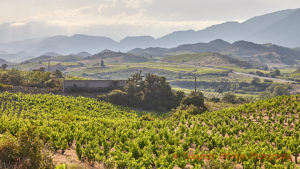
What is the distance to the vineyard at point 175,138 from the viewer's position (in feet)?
48.3

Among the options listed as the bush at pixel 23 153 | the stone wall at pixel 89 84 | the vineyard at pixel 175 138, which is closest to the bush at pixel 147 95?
the stone wall at pixel 89 84

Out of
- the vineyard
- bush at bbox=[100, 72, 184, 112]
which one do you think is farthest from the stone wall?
the vineyard

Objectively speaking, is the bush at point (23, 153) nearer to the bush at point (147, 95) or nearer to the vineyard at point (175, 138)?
the vineyard at point (175, 138)

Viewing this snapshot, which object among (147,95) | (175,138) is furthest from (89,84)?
(175,138)

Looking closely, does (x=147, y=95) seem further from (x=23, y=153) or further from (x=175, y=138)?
(x=23, y=153)

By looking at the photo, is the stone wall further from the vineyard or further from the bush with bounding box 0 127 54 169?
the bush with bounding box 0 127 54 169

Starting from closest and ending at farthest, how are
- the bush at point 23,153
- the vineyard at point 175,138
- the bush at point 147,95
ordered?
1. the bush at point 23,153
2. the vineyard at point 175,138
3. the bush at point 147,95

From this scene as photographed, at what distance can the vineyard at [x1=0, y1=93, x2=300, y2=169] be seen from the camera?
48.3 ft

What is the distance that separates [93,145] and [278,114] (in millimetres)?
24086

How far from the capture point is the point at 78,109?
40062 millimetres

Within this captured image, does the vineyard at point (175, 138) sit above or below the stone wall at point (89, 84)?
below

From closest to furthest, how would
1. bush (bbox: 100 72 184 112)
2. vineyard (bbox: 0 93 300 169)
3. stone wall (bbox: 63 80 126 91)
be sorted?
vineyard (bbox: 0 93 300 169) < bush (bbox: 100 72 184 112) < stone wall (bbox: 63 80 126 91)

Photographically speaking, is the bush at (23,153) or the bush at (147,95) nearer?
the bush at (23,153)

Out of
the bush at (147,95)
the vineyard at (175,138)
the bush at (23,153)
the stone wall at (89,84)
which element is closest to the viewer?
the bush at (23,153)
